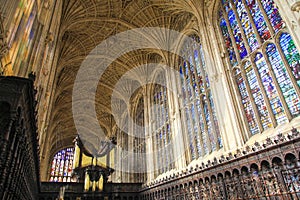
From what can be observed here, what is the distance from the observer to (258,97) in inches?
317

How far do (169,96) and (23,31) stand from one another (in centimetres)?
992

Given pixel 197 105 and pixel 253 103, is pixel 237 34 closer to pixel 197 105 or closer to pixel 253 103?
pixel 253 103

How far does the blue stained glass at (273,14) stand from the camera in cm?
762

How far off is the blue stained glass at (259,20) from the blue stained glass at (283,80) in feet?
1.65

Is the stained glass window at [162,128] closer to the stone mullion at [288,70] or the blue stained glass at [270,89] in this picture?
the blue stained glass at [270,89]

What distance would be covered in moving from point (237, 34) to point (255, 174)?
5.87 m

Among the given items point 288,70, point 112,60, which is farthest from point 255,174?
point 112,60

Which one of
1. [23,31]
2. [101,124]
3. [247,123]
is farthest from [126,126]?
[23,31]

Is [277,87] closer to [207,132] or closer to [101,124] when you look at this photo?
[207,132]

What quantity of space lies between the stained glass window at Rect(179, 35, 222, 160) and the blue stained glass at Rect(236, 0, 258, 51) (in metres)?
2.93

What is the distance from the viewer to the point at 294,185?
5.53 m

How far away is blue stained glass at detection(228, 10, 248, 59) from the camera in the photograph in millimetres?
9086

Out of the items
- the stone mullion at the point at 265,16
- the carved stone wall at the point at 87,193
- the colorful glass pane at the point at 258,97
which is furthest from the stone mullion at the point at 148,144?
the stone mullion at the point at 265,16

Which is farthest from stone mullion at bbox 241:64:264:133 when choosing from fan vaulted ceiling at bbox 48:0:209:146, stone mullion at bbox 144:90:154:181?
stone mullion at bbox 144:90:154:181
